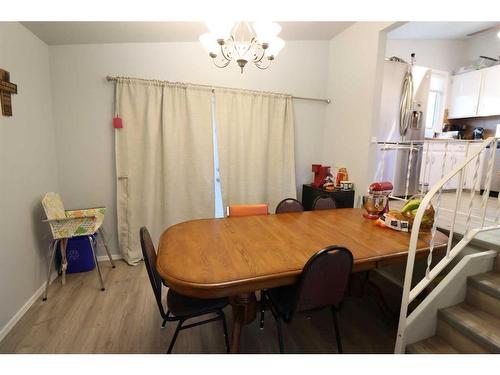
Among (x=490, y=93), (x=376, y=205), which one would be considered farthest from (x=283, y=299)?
(x=490, y=93)

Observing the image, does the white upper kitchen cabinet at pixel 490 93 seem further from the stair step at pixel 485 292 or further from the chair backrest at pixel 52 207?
the chair backrest at pixel 52 207

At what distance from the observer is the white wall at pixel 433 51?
4082mm

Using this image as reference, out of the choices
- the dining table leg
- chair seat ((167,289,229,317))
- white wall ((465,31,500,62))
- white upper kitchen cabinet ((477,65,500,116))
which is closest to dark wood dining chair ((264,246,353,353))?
the dining table leg

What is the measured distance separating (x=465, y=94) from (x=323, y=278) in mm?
4721

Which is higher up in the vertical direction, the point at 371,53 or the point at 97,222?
the point at 371,53

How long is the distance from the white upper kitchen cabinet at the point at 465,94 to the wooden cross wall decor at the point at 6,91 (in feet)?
19.1

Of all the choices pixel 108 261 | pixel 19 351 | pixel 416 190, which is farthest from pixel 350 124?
pixel 19 351

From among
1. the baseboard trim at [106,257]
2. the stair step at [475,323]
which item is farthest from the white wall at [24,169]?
the stair step at [475,323]

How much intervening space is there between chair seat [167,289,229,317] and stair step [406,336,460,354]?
1.15 metres

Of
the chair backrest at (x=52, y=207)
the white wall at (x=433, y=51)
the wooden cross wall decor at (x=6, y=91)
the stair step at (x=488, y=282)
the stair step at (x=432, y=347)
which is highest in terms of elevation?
the white wall at (x=433, y=51)

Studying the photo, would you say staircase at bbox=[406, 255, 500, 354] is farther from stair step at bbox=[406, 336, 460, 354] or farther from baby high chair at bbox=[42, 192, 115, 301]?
baby high chair at bbox=[42, 192, 115, 301]
